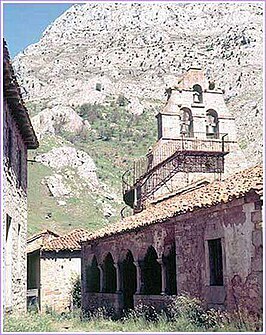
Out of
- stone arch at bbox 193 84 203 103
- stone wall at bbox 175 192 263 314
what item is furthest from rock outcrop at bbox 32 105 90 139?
stone wall at bbox 175 192 263 314

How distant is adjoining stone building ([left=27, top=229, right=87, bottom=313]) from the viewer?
24734 millimetres

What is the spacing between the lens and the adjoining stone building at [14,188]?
12.9 metres

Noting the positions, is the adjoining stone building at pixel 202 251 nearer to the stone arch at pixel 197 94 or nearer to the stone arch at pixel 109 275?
the stone arch at pixel 109 275

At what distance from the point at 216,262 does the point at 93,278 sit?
10.4 meters

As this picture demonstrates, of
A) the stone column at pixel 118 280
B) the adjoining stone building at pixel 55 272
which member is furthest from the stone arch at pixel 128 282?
the adjoining stone building at pixel 55 272

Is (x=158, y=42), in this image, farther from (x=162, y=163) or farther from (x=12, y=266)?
(x=12, y=266)

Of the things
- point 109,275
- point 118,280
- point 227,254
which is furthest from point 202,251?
point 109,275

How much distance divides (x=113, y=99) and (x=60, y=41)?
112 ft

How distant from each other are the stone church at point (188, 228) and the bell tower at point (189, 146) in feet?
0.15

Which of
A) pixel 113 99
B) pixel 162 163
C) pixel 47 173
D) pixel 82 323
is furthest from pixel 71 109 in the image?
pixel 82 323

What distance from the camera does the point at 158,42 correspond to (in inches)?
4171

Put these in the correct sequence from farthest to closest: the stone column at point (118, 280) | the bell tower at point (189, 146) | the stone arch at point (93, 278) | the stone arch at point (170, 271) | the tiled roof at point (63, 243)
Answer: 1. the bell tower at point (189, 146)
2. the tiled roof at point (63, 243)
3. the stone arch at point (93, 278)
4. the stone column at point (118, 280)
5. the stone arch at point (170, 271)

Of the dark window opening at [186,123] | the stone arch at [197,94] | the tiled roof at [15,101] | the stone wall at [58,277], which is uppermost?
the stone arch at [197,94]

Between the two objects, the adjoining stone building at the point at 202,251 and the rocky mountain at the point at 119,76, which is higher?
the rocky mountain at the point at 119,76
